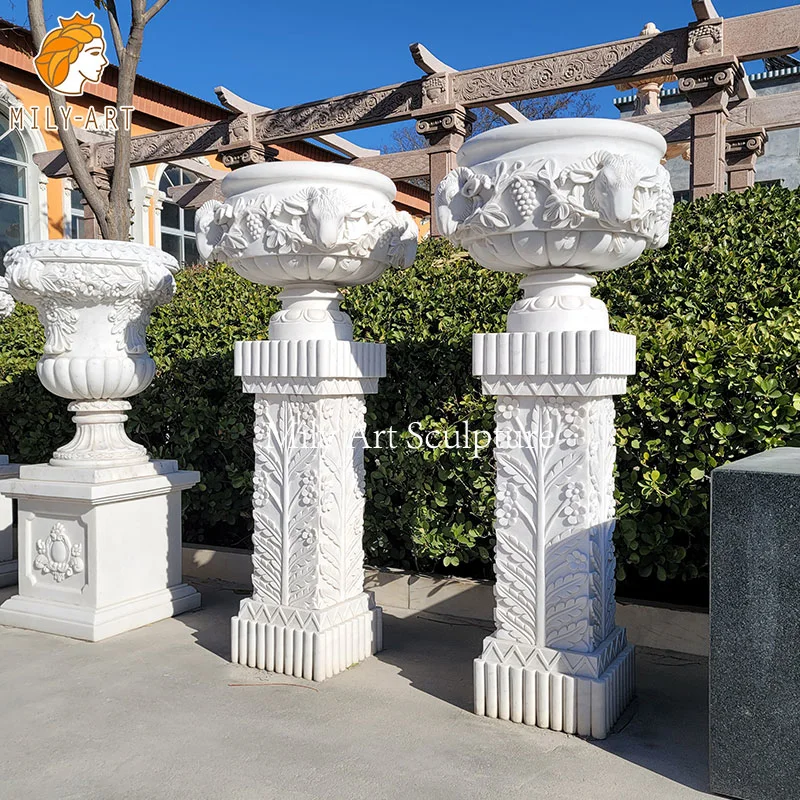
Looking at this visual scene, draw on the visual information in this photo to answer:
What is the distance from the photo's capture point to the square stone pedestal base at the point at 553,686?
2680mm

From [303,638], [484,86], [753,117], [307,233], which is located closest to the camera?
[307,233]

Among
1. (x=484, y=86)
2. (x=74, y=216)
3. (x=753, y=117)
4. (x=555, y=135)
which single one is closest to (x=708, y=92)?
(x=753, y=117)

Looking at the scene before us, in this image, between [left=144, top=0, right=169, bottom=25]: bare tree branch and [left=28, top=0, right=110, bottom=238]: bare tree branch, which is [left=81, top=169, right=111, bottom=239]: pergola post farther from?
[left=144, top=0, right=169, bottom=25]: bare tree branch

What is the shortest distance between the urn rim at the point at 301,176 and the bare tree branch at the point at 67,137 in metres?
5.77

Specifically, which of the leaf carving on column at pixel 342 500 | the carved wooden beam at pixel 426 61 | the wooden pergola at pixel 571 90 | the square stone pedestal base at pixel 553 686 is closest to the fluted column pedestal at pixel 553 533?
the square stone pedestal base at pixel 553 686

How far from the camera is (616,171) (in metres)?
2.47

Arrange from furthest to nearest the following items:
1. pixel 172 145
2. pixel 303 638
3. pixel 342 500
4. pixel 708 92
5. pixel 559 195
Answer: pixel 172 145 → pixel 708 92 → pixel 342 500 → pixel 303 638 → pixel 559 195

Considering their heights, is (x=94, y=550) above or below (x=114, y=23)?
below

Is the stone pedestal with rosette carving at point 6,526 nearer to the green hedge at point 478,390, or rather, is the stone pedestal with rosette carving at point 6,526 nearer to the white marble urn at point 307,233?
the green hedge at point 478,390

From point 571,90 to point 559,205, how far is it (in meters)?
5.26

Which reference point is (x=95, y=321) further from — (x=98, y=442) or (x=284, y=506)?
(x=284, y=506)

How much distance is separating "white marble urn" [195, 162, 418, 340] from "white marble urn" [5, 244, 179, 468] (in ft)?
2.58

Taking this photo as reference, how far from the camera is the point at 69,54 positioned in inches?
315

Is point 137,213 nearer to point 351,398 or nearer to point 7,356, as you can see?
point 7,356
